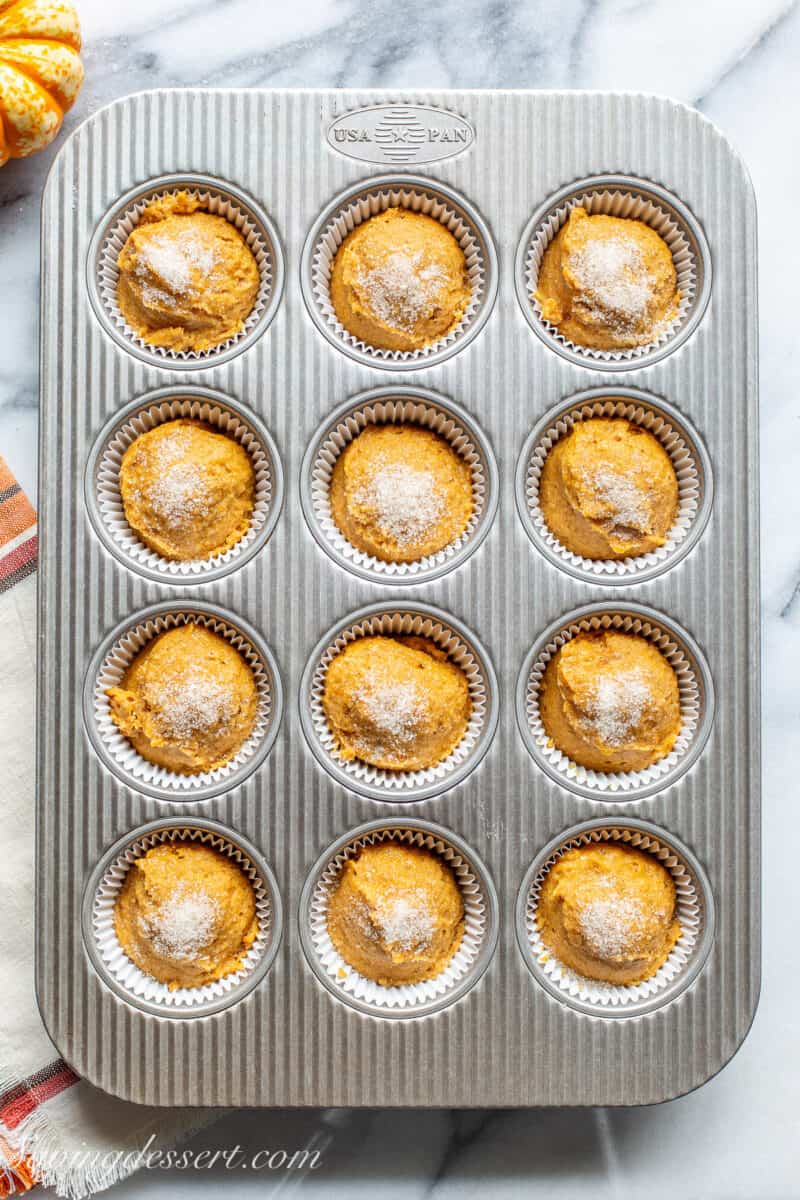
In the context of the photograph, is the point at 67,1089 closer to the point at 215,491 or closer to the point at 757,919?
the point at 215,491

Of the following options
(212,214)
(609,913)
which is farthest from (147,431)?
(609,913)

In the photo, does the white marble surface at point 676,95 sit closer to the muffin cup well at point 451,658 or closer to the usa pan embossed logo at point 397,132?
the usa pan embossed logo at point 397,132

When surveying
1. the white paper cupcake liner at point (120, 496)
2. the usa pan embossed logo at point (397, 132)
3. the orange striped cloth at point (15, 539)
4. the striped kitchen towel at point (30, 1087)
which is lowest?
the striped kitchen towel at point (30, 1087)

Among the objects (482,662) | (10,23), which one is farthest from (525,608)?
(10,23)

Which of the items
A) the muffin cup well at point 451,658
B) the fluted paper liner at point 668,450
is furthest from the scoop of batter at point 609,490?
the muffin cup well at point 451,658

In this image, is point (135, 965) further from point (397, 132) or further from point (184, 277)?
point (397, 132)

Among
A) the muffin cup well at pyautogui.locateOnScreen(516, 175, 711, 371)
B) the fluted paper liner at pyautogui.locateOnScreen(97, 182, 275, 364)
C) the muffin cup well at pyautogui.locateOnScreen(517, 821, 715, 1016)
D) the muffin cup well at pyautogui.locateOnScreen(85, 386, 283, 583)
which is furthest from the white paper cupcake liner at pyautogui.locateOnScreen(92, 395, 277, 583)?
the muffin cup well at pyautogui.locateOnScreen(517, 821, 715, 1016)

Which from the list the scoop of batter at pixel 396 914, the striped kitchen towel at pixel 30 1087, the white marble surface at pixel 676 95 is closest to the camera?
the scoop of batter at pixel 396 914

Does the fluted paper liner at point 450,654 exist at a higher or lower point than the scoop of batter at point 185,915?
higher
